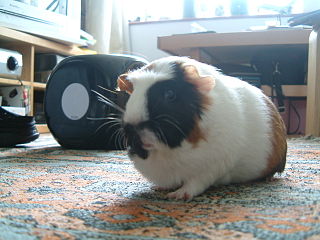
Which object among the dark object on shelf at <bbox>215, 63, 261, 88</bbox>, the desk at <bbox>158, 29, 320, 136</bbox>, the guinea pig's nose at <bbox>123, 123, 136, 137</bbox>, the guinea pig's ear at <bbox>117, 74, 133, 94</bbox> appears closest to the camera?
the guinea pig's nose at <bbox>123, 123, 136, 137</bbox>

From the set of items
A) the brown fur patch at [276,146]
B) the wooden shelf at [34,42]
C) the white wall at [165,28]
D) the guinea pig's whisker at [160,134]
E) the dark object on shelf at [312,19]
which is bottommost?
the brown fur patch at [276,146]

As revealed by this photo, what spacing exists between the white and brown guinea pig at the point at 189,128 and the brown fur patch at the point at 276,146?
27mm

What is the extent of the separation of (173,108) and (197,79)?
0.07 metres

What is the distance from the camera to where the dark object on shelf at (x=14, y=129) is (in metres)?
1.60

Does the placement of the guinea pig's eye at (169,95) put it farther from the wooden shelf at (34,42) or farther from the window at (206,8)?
the window at (206,8)

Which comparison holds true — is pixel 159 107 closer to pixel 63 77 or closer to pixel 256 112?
pixel 256 112

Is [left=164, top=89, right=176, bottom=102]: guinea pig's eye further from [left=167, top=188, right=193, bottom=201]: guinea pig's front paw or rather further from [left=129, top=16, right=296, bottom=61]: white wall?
[left=129, top=16, right=296, bottom=61]: white wall

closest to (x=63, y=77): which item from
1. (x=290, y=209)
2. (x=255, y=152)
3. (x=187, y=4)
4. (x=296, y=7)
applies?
(x=255, y=152)

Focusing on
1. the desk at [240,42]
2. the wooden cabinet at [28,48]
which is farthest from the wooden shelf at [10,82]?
the desk at [240,42]

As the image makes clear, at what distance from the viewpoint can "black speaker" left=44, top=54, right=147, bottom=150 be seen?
1.53 metres

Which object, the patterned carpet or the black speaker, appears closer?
the patterned carpet

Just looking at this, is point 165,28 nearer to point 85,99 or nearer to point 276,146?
point 85,99

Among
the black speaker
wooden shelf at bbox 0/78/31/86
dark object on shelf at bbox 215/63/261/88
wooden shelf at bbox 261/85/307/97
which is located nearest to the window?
dark object on shelf at bbox 215/63/261/88

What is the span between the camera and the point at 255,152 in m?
0.80
